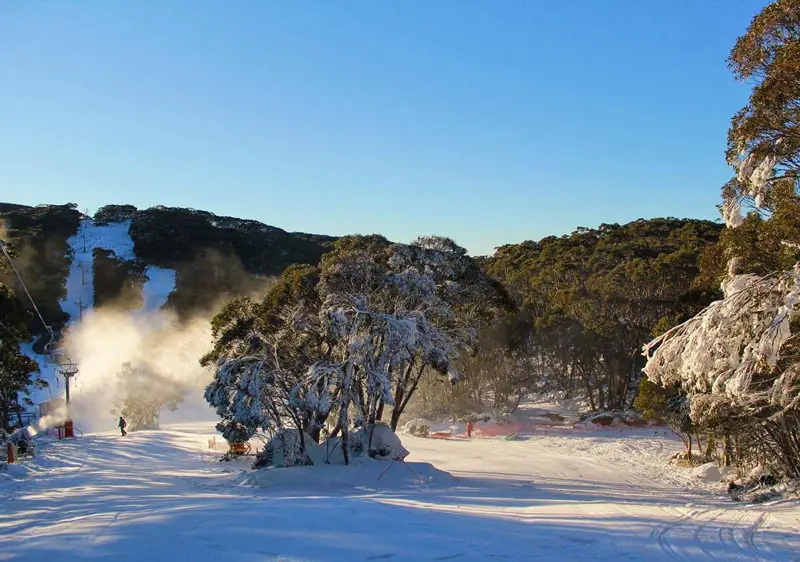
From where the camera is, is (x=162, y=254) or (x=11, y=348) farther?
(x=162, y=254)

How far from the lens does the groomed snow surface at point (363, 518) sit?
24.8 feet

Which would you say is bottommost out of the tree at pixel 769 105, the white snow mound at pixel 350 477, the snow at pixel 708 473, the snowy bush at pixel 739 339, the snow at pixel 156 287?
the snow at pixel 708 473

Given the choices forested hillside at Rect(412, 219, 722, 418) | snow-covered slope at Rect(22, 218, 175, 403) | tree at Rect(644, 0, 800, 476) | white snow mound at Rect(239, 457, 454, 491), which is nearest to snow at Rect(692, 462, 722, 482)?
tree at Rect(644, 0, 800, 476)

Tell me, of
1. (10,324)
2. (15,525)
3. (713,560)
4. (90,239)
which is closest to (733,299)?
(713,560)

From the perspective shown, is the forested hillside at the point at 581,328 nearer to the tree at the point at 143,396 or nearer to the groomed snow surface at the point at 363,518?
the groomed snow surface at the point at 363,518

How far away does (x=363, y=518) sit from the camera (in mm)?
8953

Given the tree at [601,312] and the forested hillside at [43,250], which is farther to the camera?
the forested hillside at [43,250]

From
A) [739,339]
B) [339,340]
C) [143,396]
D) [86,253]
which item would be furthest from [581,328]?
[86,253]

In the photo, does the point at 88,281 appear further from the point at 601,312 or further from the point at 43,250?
the point at 601,312

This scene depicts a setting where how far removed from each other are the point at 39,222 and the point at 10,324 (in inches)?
3687

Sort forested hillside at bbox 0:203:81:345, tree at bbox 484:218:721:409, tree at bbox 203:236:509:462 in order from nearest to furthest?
tree at bbox 203:236:509:462
tree at bbox 484:218:721:409
forested hillside at bbox 0:203:81:345

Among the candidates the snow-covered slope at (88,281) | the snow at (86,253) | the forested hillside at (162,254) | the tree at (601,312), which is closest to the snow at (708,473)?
the tree at (601,312)

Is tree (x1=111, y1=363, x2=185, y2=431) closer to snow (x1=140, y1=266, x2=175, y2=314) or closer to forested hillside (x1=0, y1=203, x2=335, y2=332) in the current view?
forested hillside (x1=0, y1=203, x2=335, y2=332)

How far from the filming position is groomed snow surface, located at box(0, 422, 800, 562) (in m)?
7.55
